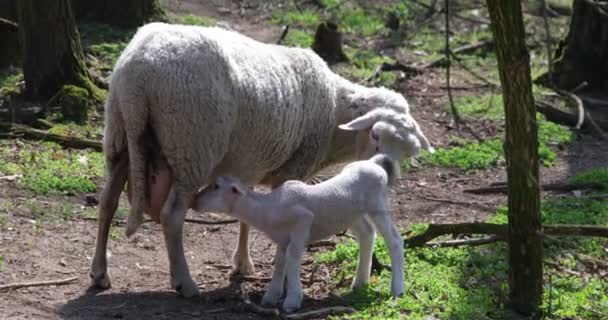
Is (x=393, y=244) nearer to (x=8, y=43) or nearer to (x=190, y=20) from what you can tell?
(x=8, y=43)

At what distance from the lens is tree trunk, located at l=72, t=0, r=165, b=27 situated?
11.9m

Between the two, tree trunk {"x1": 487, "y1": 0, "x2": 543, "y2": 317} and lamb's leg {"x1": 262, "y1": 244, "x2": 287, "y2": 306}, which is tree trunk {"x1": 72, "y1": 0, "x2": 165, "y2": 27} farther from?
tree trunk {"x1": 487, "y1": 0, "x2": 543, "y2": 317}

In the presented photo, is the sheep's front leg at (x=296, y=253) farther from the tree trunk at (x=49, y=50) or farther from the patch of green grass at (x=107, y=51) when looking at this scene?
the patch of green grass at (x=107, y=51)

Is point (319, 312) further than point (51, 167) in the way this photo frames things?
No

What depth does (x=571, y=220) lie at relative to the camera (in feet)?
25.5

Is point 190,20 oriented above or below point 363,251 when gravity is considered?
above

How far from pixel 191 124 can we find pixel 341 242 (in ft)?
6.50

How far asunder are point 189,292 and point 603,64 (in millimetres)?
7338

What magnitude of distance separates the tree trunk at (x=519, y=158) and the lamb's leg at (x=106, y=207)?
228 centimetres

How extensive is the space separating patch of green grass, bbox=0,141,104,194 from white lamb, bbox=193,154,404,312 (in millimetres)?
2363

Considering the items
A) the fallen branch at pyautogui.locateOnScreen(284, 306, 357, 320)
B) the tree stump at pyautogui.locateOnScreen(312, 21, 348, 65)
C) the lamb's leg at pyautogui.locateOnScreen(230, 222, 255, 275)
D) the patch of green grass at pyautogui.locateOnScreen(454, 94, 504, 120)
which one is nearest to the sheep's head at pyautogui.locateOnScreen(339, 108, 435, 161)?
the lamb's leg at pyautogui.locateOnScreen(230, 222, 255, 275)

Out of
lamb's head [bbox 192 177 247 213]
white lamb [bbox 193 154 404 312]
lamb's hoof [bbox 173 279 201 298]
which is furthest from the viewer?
lamb's hoof [bbox 173 279 201 298]

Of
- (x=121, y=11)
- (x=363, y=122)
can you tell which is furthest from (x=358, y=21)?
(x=363, y=122)

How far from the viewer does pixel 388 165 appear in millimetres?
6461
